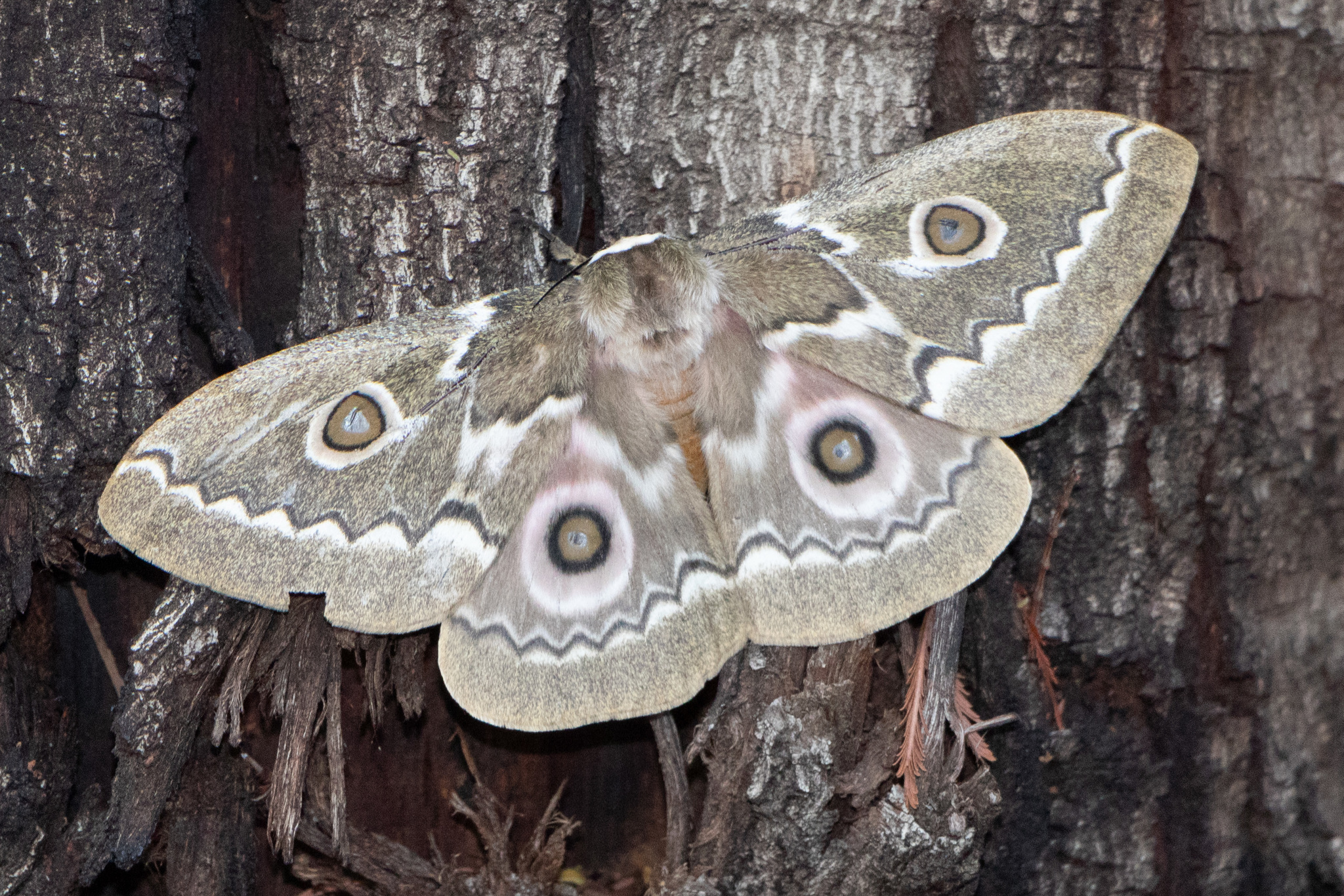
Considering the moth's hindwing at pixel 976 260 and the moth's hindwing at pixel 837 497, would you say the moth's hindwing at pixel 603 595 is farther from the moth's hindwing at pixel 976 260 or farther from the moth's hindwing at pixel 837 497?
the moth's hindwing at pixel 976 260

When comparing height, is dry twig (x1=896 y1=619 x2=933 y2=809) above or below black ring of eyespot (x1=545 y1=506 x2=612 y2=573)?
below

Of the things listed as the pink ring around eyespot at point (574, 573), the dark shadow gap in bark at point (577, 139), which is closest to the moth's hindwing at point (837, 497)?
the pink ring around eyespot at point (574, 573)

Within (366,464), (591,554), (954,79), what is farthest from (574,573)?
(954,79)

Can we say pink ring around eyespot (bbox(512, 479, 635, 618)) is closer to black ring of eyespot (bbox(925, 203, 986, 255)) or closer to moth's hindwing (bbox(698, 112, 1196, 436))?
moth's hindwing (bbox(698, 112, 1196, 436))

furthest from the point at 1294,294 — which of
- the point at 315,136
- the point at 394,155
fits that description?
the point at 315,136

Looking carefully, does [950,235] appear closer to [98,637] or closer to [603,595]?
[603,595]

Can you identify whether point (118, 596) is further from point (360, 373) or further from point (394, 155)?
point (394, 155)

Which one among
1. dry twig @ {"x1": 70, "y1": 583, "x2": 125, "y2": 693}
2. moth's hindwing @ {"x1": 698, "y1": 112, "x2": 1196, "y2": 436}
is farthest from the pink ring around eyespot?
dry twig @ {"x1": 70, "y1": 583, "x2": 125, "y2": 693}
